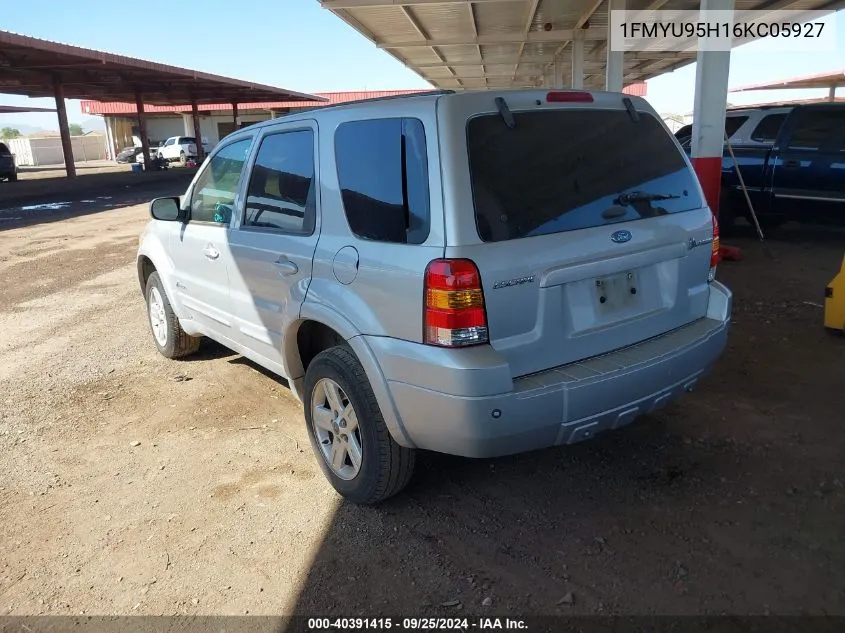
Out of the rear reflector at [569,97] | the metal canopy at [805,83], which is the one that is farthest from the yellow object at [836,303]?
the metal canopy at [805,83]

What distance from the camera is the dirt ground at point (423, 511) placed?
2.71 m

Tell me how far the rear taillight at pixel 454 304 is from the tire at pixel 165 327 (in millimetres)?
3419

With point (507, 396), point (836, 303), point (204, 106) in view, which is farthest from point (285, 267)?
point (204, 106)

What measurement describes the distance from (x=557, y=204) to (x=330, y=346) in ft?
4.77

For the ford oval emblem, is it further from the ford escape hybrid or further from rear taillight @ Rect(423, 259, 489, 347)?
rear taillight @ Rect(423, 259, 489, 347)

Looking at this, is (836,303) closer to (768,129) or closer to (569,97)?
(569,97)

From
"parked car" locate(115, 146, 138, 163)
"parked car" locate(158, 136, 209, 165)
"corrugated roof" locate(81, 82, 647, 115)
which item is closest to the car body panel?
"parked car" locate(158, 136, 209, 165)

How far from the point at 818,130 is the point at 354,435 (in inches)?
336

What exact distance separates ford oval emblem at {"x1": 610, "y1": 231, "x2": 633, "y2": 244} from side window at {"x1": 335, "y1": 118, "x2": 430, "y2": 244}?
887mm

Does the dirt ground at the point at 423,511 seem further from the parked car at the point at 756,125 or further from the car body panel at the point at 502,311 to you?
the parked car at the point at 756,125

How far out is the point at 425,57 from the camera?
1859cm

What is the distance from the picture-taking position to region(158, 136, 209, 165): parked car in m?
44.9

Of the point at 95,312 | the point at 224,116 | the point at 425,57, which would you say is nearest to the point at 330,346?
the point at 95,312

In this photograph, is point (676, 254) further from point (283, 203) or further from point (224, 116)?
point (224, 116)
